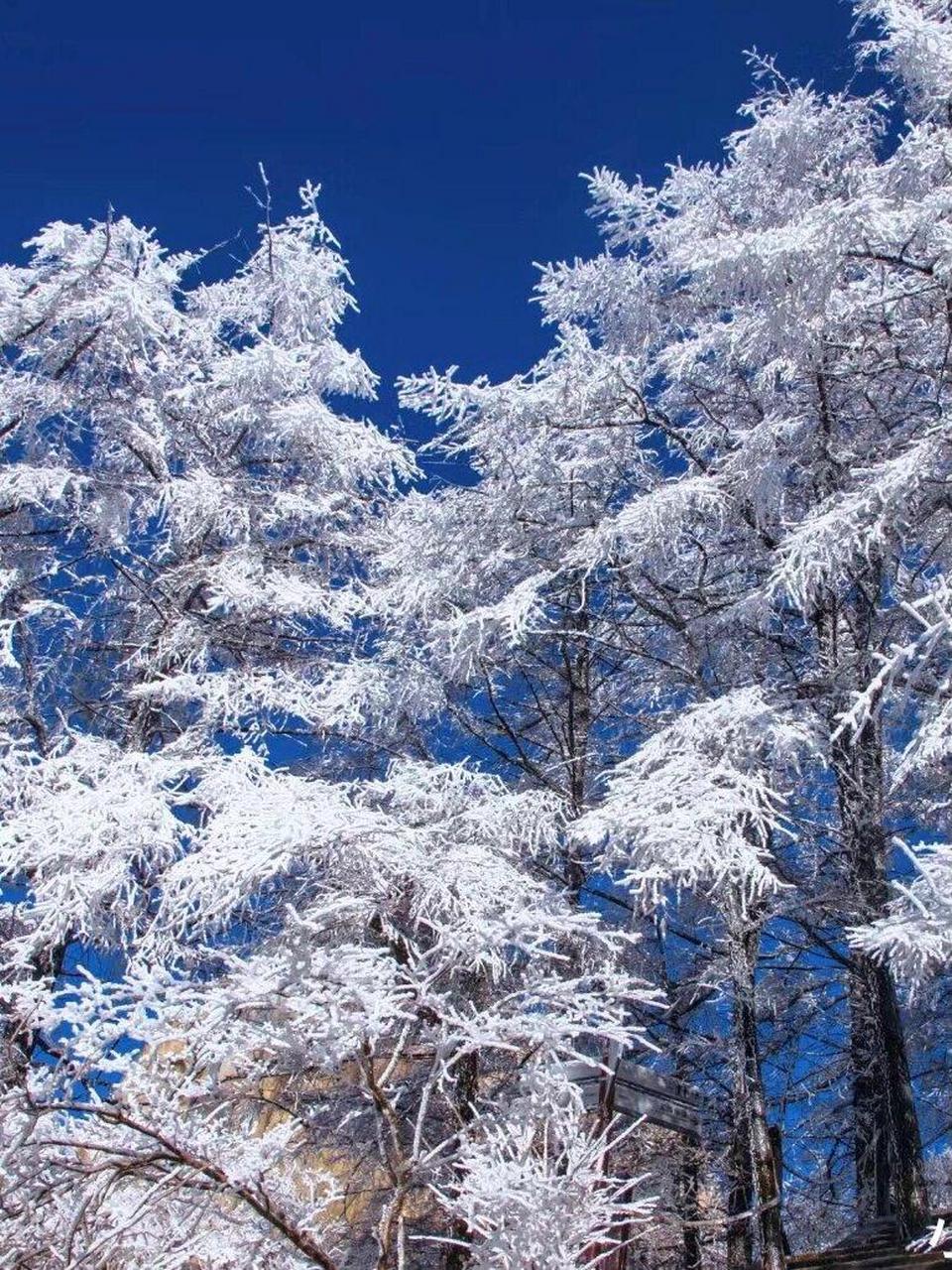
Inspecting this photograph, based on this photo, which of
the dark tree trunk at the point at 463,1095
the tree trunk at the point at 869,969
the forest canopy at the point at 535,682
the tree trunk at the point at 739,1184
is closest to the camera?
the forest canopy at the point at 535,682

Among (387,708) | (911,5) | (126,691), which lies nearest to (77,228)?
(126,691)

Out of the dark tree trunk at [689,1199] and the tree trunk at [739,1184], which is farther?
the tree trunk at [739,1184]

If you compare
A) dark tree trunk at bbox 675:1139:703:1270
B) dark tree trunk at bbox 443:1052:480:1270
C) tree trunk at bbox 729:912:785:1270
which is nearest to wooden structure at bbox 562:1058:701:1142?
tree trunk at bbox 729:912:785:1270

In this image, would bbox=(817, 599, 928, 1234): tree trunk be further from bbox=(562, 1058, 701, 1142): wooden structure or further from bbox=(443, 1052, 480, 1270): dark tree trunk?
bbox=(443, 1052, 480, 1270): dark tree trunk

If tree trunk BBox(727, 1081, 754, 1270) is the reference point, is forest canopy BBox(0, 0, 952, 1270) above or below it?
above

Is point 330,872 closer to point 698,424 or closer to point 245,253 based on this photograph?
point 698,424

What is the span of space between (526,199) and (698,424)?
24.6 ft

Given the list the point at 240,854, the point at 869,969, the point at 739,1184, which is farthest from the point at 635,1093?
the point at 739,1184

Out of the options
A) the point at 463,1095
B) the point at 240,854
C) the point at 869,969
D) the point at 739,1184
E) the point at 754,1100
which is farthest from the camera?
the point at 739,1184

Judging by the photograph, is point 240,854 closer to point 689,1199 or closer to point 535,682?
point 689,1199

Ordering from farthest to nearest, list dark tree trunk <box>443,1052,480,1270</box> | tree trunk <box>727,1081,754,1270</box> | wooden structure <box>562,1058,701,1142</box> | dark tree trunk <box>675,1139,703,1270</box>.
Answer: tree trunk <box>727,1081,754,1270</box>, dark tree trunk <box>675,1139,703,1270</box>, dark tree trunk <box>443,1052,480,1270</box>, wooden structure <box>562,1058,701,1142</box>

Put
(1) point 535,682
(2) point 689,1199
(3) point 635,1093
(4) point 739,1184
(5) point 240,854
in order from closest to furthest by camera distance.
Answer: (5) point 240,854 → (3) point 635,1093 → (4) point 739,1184 → (2) point 689,1199 → (1) point 535,682

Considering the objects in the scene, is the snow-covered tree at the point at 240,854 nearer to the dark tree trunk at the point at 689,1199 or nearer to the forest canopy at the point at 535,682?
the forest canopy at the point at 535,682

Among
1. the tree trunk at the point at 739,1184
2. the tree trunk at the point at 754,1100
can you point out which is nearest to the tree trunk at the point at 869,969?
the tree trunk at the point at 754,1100
